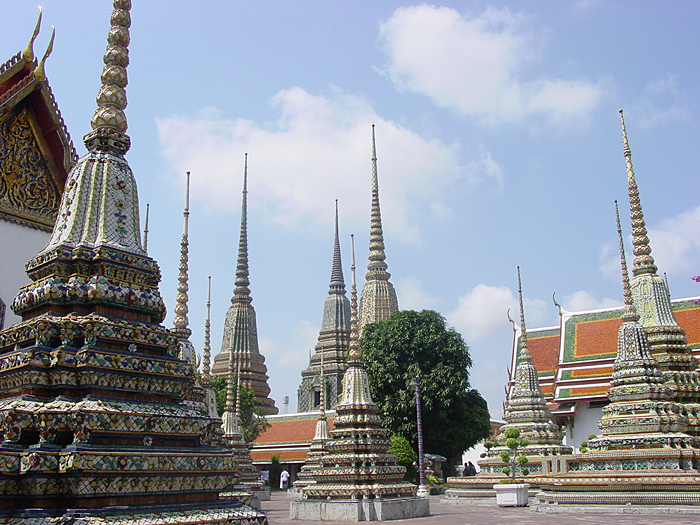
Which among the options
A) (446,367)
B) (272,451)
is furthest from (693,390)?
(272,451)

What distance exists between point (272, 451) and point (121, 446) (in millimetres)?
36742

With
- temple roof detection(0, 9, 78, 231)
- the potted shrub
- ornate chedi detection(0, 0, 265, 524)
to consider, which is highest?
temple roof detection(0, 9, 78, 231)

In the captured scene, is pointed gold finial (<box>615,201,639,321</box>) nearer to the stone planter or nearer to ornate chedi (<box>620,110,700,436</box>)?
ornate chedi (<box>620,110,700,436</box>)

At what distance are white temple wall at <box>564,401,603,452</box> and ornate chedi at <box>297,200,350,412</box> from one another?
2040 centimetres

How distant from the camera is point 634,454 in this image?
49.6 feet

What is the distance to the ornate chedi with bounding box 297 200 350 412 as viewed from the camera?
169ft

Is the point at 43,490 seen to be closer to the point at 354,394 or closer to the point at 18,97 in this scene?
the point at 18,97

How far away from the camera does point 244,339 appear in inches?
2050

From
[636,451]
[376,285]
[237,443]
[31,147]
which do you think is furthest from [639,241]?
[376,285]

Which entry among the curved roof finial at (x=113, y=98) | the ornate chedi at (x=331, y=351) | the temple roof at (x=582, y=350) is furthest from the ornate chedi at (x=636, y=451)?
the ornate chedi at (x=331, y=351)

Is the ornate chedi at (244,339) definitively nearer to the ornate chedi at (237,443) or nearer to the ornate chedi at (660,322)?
the ornate chedi at (237,443)

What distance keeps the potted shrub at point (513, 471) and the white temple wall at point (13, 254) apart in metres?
13.2

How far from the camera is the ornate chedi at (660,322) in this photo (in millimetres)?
17562

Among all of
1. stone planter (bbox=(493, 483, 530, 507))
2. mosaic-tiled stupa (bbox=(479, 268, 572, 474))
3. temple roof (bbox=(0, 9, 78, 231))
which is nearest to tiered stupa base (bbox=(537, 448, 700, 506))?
stone planter (bbox=(493, 483, 530, 507))
